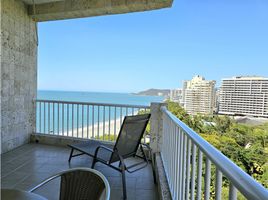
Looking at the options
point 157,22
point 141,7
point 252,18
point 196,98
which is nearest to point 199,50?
point 157,22

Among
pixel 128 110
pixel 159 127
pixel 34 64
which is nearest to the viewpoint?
pixel 159 127

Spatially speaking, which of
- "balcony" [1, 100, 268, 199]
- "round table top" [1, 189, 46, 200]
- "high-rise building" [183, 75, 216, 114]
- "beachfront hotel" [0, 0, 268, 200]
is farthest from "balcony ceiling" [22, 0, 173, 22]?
"high-rise building" [183, 75, 216, 114]

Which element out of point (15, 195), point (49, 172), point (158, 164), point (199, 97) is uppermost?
point (199, 97)

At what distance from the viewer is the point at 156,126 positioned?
3988 mm

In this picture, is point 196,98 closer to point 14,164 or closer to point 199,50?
point 14,164

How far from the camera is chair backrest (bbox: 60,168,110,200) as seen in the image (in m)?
1.28

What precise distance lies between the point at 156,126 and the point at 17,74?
315cm

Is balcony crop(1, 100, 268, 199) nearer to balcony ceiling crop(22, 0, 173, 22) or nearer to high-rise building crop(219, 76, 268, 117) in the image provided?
balcony ceiling crop(22, 0, 173, 22)

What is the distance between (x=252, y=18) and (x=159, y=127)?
19.5 metres

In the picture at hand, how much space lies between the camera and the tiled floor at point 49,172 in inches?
111

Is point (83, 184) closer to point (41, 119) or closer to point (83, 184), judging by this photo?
point (83, 184)

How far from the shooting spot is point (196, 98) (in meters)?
7.73

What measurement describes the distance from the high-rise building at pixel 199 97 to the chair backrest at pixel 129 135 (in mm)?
4460

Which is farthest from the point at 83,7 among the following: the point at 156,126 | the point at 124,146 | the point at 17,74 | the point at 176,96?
the point at 176,96
